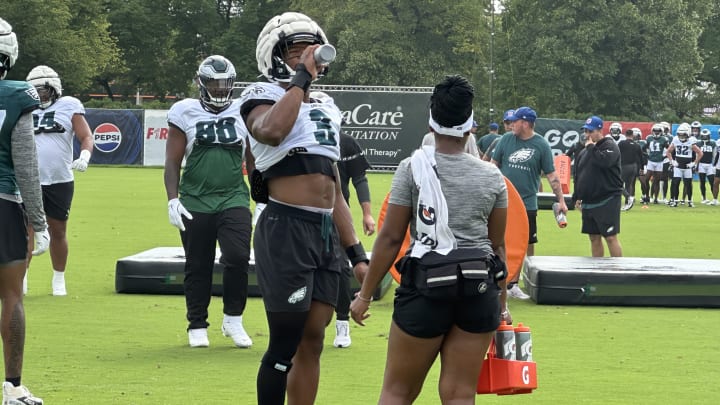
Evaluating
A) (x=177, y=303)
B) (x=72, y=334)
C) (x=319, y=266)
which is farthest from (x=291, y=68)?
(x=177, y=303)

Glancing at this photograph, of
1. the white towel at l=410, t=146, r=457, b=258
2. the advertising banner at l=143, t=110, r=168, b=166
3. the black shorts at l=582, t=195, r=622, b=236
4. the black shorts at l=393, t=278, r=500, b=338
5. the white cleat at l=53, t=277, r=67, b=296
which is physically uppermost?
Result: the white towel at l=410, t=146, r=457, b=258

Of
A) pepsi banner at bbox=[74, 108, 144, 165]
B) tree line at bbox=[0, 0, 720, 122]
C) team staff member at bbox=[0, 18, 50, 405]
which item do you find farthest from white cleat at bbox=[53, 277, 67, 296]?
tree line at bbox=[0, 0, 720, 122]

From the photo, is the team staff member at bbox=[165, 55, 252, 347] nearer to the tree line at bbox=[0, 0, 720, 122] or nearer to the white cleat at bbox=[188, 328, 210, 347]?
the white cleat at bbox=[188, 328, 210, 347]

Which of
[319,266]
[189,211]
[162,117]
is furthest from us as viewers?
[162,117]

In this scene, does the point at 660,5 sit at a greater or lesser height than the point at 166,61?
greater

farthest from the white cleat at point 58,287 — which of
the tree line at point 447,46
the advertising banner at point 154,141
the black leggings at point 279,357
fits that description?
the tree line at point 447,46

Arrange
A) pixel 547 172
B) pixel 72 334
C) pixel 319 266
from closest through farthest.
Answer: pixel 319 266, pixel 72 334, pixel 547 172

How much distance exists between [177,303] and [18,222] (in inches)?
202

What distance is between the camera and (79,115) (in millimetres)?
11969

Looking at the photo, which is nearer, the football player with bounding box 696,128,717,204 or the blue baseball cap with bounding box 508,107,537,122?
the blue baseball cap with bounding box 508,107,537,122

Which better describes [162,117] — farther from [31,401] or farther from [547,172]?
[31,401]

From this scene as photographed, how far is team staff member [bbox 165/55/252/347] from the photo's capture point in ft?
30.9

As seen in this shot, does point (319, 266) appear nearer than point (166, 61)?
Yes

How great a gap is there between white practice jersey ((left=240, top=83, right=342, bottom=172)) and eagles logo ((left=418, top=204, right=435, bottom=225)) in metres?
0.84
